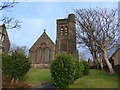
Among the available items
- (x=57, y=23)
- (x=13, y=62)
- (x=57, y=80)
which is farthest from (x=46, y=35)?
(x=57, y=80)

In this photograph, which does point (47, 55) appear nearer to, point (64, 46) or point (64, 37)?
point (64, 46)

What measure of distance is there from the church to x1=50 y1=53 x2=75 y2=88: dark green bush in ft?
92.7

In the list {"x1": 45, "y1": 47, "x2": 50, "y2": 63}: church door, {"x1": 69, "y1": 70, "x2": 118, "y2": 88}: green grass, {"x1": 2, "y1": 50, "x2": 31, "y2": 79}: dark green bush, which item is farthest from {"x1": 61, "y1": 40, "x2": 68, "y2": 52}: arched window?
{"x1": 2, "y1": 50, "x2": 31, "y2": 79}: dark green bush

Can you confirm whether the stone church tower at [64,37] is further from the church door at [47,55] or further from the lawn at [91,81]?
the lawn at [91,81]

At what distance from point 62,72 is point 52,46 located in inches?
1211

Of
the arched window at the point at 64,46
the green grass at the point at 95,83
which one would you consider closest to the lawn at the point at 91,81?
the green grass at the point at 95,83

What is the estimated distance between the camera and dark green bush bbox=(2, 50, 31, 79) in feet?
67.5

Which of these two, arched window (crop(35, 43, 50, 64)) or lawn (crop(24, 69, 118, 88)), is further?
arched window (crop(35, 43, 50, 64))

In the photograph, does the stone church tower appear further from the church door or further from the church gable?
the church door

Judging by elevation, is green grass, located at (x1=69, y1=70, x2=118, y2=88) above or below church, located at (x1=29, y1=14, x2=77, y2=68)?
below

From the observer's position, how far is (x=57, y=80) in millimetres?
17453

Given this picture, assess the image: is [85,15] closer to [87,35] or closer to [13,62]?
[87,35]

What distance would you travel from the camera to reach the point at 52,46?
4800 centimetres

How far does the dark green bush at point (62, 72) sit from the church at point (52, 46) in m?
28.3
